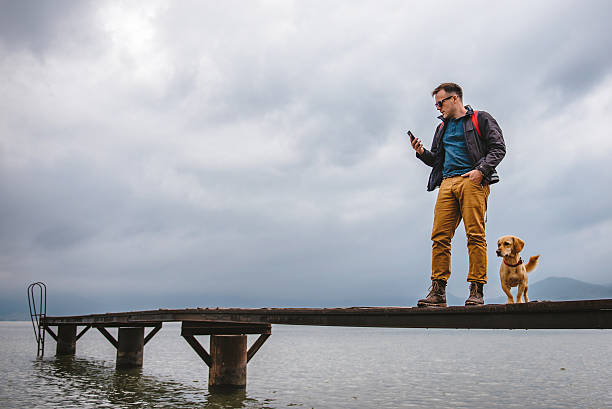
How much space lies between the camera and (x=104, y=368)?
79.2ft

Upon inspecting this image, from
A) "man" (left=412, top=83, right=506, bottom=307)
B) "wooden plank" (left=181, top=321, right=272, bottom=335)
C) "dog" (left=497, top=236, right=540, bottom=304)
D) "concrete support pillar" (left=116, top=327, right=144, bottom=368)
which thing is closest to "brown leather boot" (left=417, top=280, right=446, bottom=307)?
"man" (left=412, top=83, right=506, bottom=307)

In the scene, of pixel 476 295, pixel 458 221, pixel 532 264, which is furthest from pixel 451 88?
pixel 532 264

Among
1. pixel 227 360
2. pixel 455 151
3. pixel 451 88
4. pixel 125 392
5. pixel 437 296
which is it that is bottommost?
pixel 125 392

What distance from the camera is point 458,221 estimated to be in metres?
6.57

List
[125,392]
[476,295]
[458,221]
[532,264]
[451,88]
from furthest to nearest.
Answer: [125,392], [532,264], [451,88], [458,221], [476,295]

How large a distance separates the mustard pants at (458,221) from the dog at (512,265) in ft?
2.88

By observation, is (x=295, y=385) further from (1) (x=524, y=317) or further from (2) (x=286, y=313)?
(1) (x=524, y=317)

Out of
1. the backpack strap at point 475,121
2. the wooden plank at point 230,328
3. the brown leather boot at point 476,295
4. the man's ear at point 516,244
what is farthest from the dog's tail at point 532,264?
the wooden plank at point 230,328

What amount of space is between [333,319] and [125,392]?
1102 cm

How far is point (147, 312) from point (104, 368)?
891cm

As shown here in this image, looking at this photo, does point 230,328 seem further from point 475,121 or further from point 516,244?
point 475,121

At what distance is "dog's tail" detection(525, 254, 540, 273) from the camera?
7.46m

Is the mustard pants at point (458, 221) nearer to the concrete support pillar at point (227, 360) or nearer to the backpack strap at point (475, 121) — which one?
the backpack strap at point (475, 121)

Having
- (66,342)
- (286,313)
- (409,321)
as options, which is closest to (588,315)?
(409,321)
